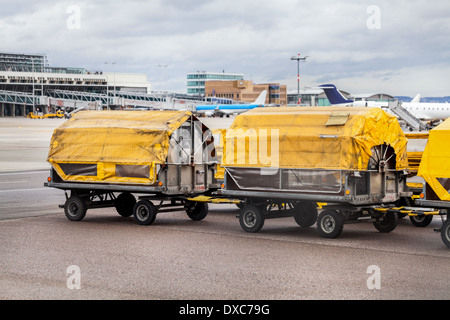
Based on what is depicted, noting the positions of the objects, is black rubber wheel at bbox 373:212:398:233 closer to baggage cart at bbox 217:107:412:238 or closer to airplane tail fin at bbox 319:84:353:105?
baggage cart at bbox 217:107:412:238

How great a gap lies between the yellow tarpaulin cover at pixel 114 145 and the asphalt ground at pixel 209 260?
1.33m

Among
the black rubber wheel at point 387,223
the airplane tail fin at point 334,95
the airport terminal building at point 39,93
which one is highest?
the airport terminal building at point 39,93

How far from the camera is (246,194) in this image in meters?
17.0

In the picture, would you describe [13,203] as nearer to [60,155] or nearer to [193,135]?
[60,155]

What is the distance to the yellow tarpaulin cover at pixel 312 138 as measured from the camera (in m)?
15.7

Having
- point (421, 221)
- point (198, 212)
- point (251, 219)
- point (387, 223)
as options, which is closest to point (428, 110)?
point (421, 221)

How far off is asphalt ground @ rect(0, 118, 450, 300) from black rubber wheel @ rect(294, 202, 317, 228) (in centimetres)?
27

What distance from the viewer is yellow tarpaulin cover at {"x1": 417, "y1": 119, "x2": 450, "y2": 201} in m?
14.7

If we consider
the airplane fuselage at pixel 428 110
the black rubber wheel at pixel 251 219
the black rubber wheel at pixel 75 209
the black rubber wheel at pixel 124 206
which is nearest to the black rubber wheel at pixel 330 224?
the black rubber wheel at pixel 251 219

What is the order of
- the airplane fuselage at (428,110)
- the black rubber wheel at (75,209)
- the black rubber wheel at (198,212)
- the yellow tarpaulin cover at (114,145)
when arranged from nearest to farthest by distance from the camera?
the yellow tarpaulin cover at (114,145)
the black rubber wheel at (75,209)
the black rubber wheel at (198,212)
the airplane fuselage at (428,110)

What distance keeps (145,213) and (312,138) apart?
4.96 meters

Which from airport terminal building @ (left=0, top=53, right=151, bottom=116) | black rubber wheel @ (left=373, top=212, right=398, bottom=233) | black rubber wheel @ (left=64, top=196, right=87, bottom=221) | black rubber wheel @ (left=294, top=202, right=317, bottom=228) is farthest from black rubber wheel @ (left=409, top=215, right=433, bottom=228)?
airport terminal building @ (left=0, top=53, right=151, bottom=116)

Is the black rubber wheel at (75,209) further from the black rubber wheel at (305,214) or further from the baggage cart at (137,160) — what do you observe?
the black rubber wheel at (305,214)

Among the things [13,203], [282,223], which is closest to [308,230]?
[282,223]
